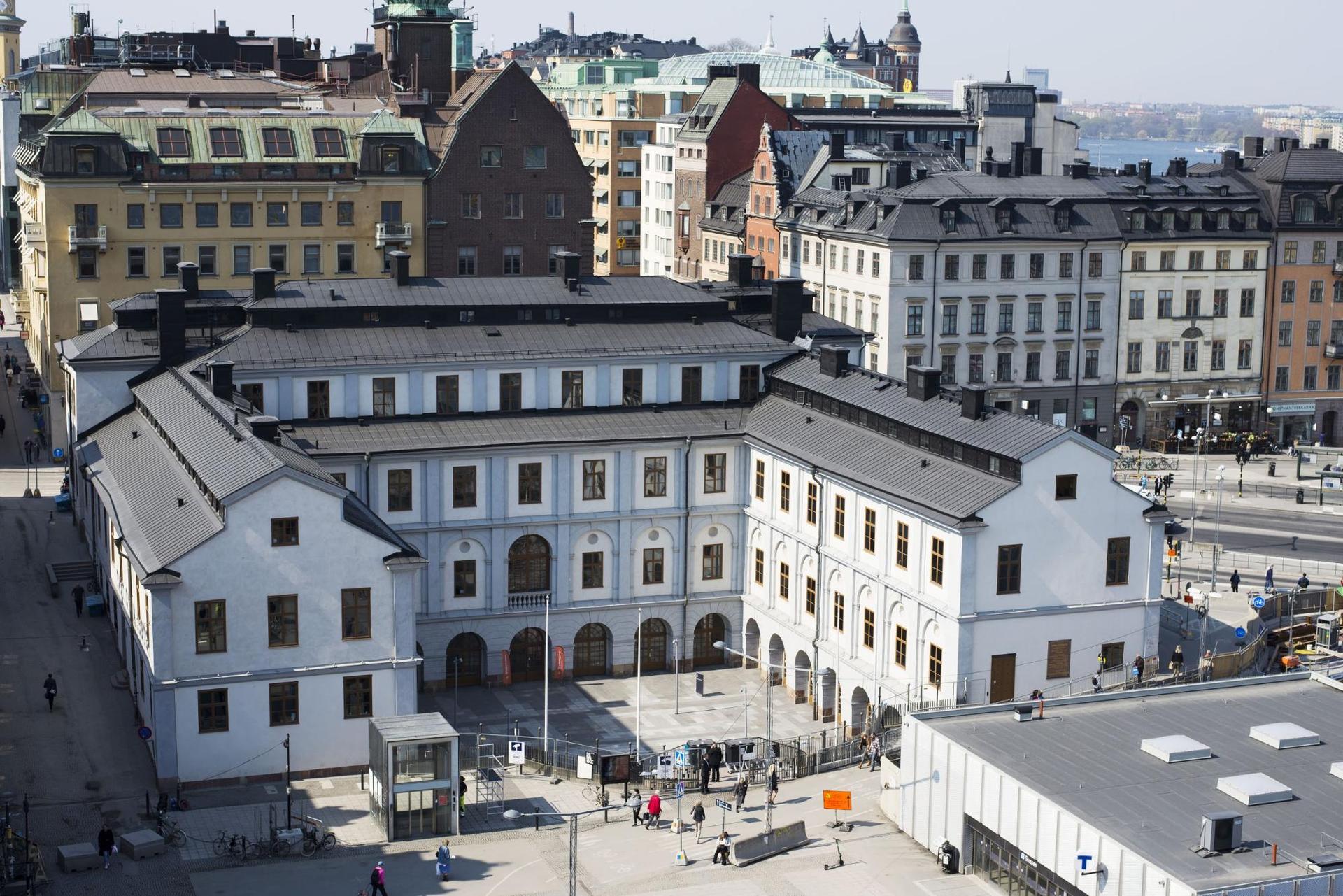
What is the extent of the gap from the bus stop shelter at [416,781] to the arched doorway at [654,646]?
23517 mm

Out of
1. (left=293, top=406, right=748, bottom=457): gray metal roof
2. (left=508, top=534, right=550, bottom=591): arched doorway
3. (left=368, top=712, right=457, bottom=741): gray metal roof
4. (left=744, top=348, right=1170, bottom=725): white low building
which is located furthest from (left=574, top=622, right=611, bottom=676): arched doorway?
(left=368, top=712, right=457, bottom=741): gray metal roof

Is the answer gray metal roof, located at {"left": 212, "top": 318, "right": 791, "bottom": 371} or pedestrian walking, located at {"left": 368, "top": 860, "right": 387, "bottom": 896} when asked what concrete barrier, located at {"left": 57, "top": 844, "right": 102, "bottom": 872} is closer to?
pedestrian walking, located at {"left": 368, "top": 860, "right": 387, "bottom": 896}

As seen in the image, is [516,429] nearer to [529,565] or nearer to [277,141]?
[529,565]

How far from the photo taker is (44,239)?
4833 inches

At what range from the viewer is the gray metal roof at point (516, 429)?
3516 inches

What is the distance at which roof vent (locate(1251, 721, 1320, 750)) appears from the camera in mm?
67938

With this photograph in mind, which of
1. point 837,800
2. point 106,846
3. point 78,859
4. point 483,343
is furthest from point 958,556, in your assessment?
point 78,859

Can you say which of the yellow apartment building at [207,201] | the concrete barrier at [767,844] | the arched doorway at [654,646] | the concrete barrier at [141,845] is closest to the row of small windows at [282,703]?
the concrete barrier at [141,845]

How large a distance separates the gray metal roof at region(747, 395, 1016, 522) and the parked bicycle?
29059 millimetres

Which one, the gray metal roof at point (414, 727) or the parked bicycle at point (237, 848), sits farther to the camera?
the gray metal roof at point (414, 727)

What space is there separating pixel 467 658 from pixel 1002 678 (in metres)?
26.0

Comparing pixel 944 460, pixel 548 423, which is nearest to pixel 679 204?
pixel 548 423

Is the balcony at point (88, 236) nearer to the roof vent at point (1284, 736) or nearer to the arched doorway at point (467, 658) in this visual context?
the arched doorway at point (467, 658)

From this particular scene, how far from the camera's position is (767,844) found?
69.2 m
